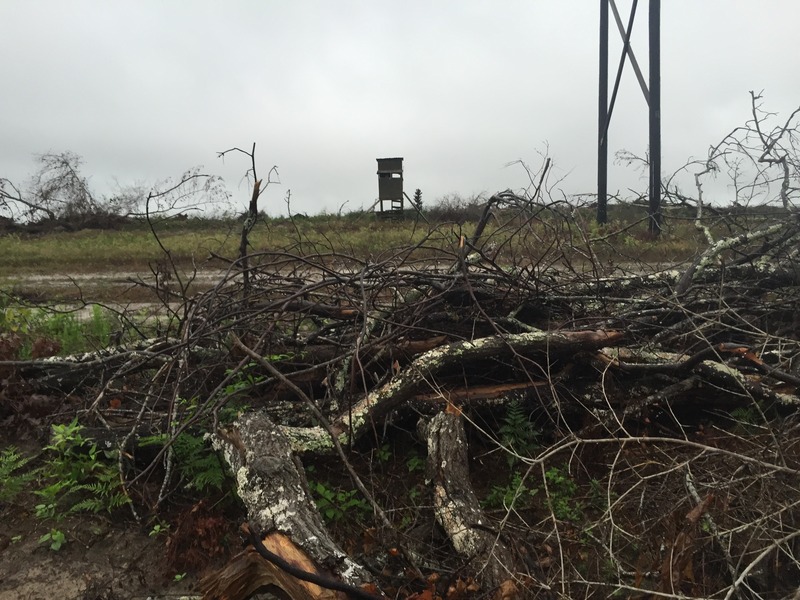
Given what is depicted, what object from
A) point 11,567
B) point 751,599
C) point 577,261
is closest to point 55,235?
point 577,261

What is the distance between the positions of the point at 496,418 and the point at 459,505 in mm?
1067

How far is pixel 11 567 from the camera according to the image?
272 cm

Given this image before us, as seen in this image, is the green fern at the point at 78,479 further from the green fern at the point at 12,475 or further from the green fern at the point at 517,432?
the green fern at the point at 517,432

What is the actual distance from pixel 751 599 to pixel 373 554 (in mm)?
1389

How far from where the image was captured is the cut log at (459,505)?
7.30 feet

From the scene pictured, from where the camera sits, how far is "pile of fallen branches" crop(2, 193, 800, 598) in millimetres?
2195

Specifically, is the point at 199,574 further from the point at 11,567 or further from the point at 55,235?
the point at 55,235

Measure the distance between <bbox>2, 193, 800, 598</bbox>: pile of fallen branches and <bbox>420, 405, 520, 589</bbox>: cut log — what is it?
0.04 feet

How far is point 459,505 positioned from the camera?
8.55ft

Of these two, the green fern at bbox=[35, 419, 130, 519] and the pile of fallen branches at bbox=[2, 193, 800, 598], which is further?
the green fern at bbox=[35, 419, 130, 519]

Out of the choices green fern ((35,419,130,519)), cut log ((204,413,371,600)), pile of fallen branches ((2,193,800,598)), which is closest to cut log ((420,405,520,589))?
pile of fallen branches ((2,193,800,598))

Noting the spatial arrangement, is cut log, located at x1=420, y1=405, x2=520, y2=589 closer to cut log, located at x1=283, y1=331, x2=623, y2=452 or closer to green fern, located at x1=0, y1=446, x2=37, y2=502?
cut log, located at x1=283, y1=331, x2=623, y2=452

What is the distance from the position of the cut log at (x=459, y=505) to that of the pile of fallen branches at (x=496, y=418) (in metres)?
0.01

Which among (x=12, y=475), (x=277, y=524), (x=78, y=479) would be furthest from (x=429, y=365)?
(x=12, y=475)
